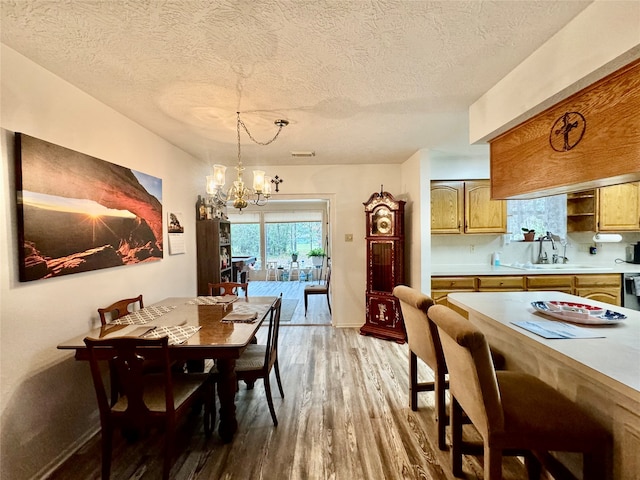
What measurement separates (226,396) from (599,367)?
202cm

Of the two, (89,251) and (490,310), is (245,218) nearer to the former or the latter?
(89,251)

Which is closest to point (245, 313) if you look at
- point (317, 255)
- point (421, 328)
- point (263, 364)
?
point (263, 364)

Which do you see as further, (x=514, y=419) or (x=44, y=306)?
(x=44, y=306)

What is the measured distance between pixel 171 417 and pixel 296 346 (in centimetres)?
220

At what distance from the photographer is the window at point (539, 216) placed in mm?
4168

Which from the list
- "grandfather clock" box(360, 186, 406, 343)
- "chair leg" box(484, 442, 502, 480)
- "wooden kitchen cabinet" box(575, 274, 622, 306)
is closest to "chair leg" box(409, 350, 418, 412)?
"chair leg" box(484, 442, 502, 480)

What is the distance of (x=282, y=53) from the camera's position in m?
1.66

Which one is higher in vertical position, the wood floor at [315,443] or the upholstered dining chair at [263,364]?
the upholstered dining chair at [263,364]

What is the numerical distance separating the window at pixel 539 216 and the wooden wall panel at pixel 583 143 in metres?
2.49

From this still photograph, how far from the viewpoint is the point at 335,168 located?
4465 millimetres

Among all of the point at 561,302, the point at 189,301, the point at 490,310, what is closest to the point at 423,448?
the point at 490,310

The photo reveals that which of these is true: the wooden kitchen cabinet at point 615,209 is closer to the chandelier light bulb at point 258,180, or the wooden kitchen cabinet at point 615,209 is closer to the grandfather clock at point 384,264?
the grandfather clock at point 384,264

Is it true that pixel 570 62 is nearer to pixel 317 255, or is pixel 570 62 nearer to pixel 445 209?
pixel 445 209

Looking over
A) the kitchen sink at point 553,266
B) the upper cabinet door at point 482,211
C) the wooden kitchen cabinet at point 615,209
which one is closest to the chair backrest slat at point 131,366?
the upper cabinet door at point 482,211
